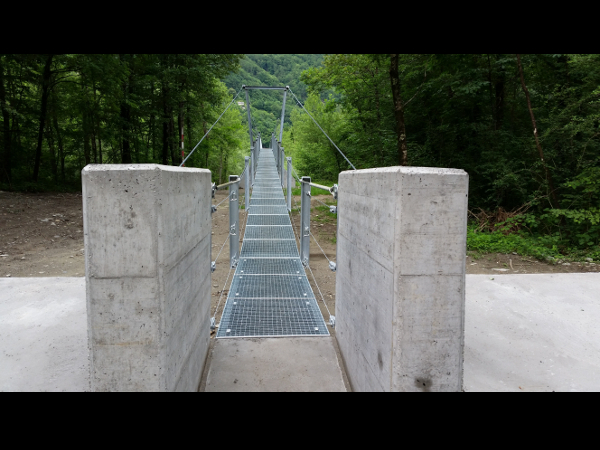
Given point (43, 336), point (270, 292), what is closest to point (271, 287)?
point (270, 292)

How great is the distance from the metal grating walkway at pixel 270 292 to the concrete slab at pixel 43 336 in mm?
933

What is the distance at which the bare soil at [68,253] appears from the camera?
14.5 ft

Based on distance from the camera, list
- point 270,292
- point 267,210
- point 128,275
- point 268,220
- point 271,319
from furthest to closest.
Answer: point 267,210 → point 268,220 → point 270,292 → point 271,319 → point 128,275

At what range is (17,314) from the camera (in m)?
2.80

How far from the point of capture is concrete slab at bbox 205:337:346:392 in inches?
78.1

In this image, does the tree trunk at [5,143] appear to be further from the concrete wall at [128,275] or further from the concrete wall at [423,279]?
the concrete wall at [423,279]

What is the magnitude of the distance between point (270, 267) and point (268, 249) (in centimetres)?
62

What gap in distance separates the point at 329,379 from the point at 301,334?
547 mm

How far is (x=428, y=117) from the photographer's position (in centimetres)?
998

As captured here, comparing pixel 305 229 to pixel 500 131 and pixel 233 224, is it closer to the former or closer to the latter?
pixel 233 224

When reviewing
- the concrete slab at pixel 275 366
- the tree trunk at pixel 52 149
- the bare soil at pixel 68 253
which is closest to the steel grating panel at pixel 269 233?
the bare soil at pixel 68 253

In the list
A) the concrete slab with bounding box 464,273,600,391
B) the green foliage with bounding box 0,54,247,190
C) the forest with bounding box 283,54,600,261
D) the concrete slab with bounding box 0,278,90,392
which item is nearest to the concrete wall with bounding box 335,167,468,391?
the concrete slab with bounding box 464,273,600,391

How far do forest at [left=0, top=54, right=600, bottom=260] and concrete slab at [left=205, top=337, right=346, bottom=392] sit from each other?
17.1 feet
